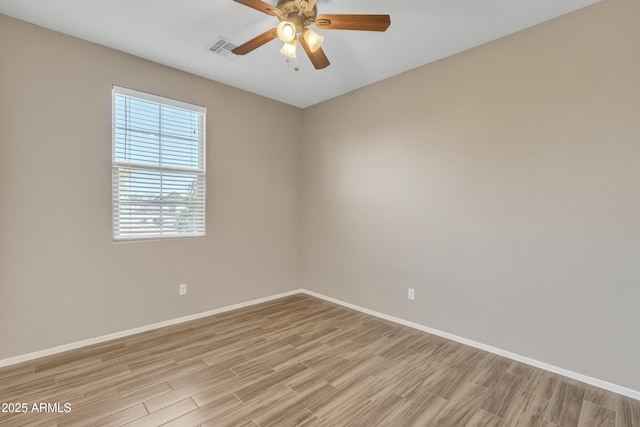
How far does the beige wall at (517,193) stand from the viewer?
205 centimetres

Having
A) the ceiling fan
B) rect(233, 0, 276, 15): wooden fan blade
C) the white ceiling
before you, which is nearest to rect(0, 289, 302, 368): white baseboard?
the white ceiling

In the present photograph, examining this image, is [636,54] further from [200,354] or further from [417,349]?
[200,354]

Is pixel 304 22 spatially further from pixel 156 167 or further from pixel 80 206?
pixel 80 206

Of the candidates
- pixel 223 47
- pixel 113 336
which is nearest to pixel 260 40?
pixel 223 47

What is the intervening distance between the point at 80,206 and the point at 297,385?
247 centimetres

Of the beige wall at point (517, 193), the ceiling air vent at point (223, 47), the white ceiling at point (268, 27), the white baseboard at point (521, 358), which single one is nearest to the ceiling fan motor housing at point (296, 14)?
the white ceiling at point (268, 27)

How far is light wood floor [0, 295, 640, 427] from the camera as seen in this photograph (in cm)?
178

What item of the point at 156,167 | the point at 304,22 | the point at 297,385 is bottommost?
the point at 297,385

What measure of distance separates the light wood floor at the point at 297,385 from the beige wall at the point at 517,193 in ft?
1.24

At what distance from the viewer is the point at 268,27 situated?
244 cm

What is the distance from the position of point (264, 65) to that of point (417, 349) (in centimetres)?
324

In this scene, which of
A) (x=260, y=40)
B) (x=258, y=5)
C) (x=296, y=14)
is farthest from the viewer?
(x=260, y=40)

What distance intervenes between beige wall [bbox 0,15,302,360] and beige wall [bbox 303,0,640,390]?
5.66ft

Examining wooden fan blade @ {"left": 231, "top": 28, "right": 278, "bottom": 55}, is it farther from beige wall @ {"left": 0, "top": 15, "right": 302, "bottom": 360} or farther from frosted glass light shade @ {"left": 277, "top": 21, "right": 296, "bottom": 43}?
beige wall @ {"left": 0, "top": 15, "right": 302, "bottom": 360}
